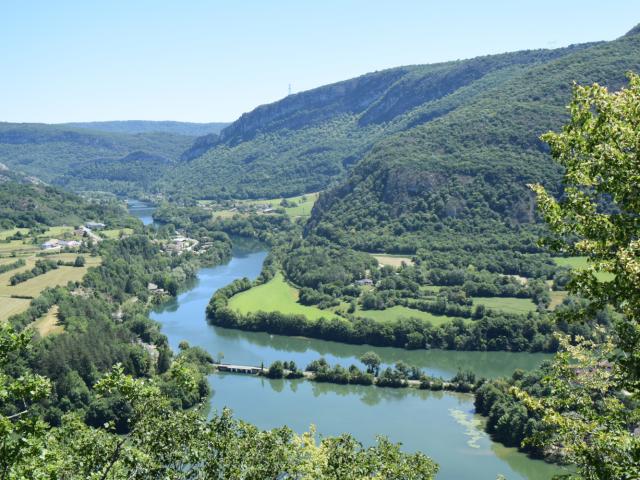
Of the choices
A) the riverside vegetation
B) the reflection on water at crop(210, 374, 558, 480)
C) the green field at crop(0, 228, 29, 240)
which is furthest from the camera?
the green field at crop(0, 228, 29, 240)

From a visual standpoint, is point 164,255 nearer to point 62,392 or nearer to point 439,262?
point 439,262

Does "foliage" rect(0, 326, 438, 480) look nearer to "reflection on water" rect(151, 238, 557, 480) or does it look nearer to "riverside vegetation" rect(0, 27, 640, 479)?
"riverside vegetation" rect(0, 27, 640, 479)

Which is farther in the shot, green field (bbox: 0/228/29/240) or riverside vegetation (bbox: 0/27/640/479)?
green field (bbox: 0/228/29/240)

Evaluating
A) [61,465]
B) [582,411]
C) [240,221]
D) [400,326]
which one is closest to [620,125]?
[582,411]

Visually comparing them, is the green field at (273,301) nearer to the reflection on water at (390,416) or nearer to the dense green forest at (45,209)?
the reflection on water at (390,416)

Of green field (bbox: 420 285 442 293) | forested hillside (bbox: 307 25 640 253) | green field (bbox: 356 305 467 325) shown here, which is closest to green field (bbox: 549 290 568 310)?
green field (bbox: 356 305 467 325)

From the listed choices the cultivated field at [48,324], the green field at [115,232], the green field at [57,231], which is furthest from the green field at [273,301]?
the green field at [57,231]
